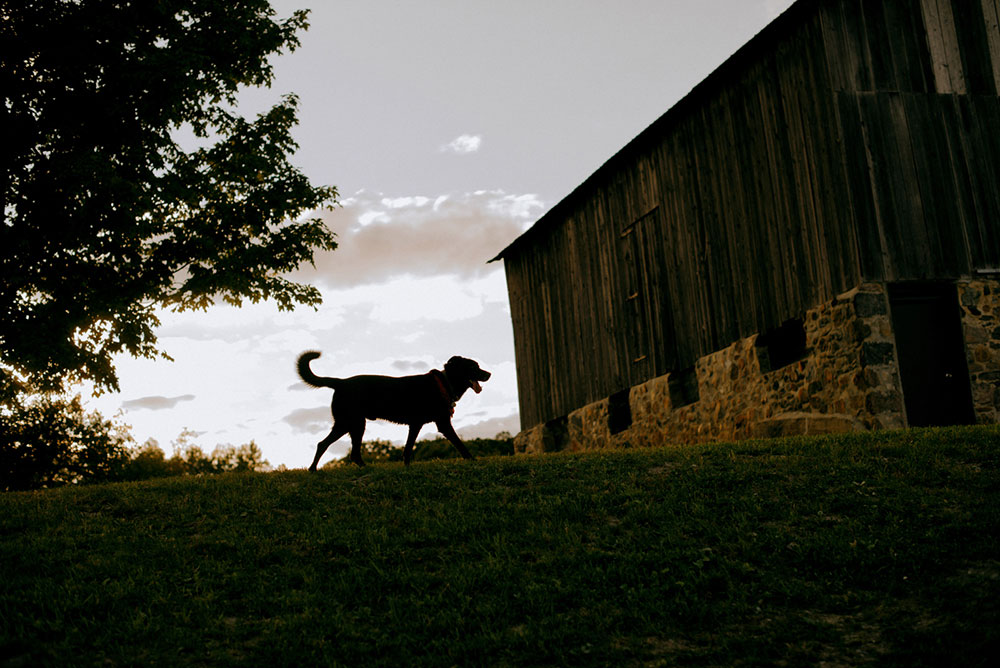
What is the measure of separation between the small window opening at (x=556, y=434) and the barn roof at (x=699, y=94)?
5433 millimetres

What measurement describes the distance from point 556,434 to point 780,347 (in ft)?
30.3

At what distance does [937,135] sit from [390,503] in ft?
38.1

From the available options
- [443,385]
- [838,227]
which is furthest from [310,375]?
[838,227]

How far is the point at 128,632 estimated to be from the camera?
7.30 metres

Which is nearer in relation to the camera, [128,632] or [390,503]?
[128,632]

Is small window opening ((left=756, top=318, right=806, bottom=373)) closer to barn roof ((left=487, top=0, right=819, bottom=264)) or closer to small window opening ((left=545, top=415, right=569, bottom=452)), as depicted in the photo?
barn roof ((left=487, top=0, right=819, bottom=264))

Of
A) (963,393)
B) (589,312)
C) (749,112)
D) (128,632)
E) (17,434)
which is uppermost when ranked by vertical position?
(749,112)

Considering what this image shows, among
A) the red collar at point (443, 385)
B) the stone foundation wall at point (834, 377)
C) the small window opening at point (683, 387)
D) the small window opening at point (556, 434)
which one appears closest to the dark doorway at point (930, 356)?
the stone foundation wall at point (834, 377)

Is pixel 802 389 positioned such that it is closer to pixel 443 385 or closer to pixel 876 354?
pixel 876 354

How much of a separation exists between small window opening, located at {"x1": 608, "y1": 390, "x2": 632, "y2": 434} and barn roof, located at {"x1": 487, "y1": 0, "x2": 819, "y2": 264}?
529cm

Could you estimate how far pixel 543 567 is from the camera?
8422 mm

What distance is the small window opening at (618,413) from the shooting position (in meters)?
22.3

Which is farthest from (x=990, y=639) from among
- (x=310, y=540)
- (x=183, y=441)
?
(x=183, y=441)

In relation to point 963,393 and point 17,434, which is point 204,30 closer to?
point 17,434
